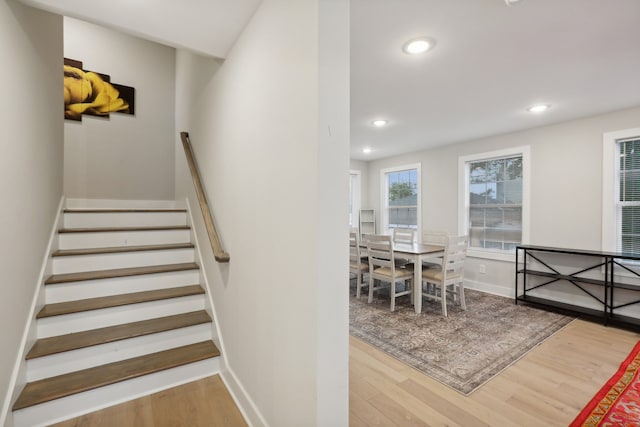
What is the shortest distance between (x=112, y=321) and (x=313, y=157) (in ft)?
6.63

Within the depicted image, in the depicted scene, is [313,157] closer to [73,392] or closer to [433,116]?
[73,392]

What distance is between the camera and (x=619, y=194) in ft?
10.5

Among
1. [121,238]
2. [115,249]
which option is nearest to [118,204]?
[121,238]

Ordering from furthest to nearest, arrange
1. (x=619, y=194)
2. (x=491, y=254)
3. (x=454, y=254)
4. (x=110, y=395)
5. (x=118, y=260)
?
1. (x=491, y=254)
2. (x=454, y=254)
3. (x=619, y=194)
4. (x=118, y=260)
5. (x=110, y=395)

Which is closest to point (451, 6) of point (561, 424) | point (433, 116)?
point (433, 116)

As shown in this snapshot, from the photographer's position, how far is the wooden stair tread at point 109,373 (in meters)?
1.57

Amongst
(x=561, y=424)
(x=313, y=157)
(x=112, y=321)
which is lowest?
(x=561, y=424)

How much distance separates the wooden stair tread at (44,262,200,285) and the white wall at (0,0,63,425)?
20 centimetres

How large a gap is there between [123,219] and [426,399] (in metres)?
3.13

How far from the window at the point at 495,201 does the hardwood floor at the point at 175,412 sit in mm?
4095

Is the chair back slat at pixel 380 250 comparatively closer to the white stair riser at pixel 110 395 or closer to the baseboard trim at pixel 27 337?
the white stair riser at pixel 110 395

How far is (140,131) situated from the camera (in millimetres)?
3754

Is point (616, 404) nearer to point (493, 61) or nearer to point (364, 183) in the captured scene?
point (493, 61)

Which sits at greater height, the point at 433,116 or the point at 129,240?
the point at 433,116
